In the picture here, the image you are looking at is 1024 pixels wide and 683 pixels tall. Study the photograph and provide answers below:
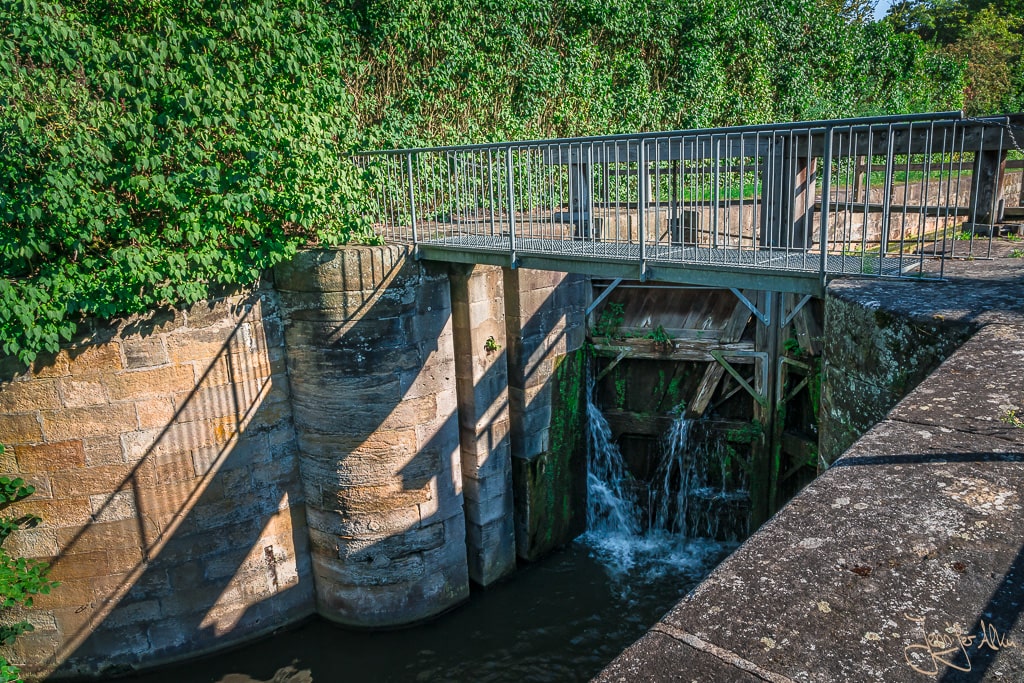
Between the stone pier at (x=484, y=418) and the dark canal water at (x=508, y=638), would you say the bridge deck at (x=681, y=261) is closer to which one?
the stone pier at (x=484, y=418)

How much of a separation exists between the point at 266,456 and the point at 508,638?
340cm

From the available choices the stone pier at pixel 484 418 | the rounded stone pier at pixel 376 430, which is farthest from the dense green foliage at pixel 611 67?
the rounded stone pier at pixel 376 430

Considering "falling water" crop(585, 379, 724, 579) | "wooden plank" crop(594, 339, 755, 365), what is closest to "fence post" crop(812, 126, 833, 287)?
"wooden plank" crop(594, 339, 755, 365)

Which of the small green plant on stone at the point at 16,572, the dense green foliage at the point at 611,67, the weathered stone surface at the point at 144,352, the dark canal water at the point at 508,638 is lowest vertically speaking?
the dark canal water at the point at 508,638

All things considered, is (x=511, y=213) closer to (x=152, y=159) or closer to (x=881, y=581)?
(x=152, y=159)

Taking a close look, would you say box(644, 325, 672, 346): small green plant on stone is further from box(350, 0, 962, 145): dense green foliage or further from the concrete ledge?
the concrete ledge

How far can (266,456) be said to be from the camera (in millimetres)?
Answer: 8734

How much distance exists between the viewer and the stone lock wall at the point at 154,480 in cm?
763

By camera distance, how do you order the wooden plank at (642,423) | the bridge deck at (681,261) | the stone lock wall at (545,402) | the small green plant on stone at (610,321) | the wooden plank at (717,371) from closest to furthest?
the bridge deck at (681,261) → the stone lock wall at (545,402) → the wooden plank at (717,371) → the wooden plank at (642,423) → the small green plant on stone at (610,321)

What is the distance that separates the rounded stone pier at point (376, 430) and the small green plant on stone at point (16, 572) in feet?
8.69

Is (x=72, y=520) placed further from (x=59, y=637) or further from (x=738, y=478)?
(x=738, y=478)

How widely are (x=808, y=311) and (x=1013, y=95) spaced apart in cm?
1974

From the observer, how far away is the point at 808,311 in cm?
994

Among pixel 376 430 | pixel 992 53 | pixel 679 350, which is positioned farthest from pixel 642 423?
pixel 992 53
